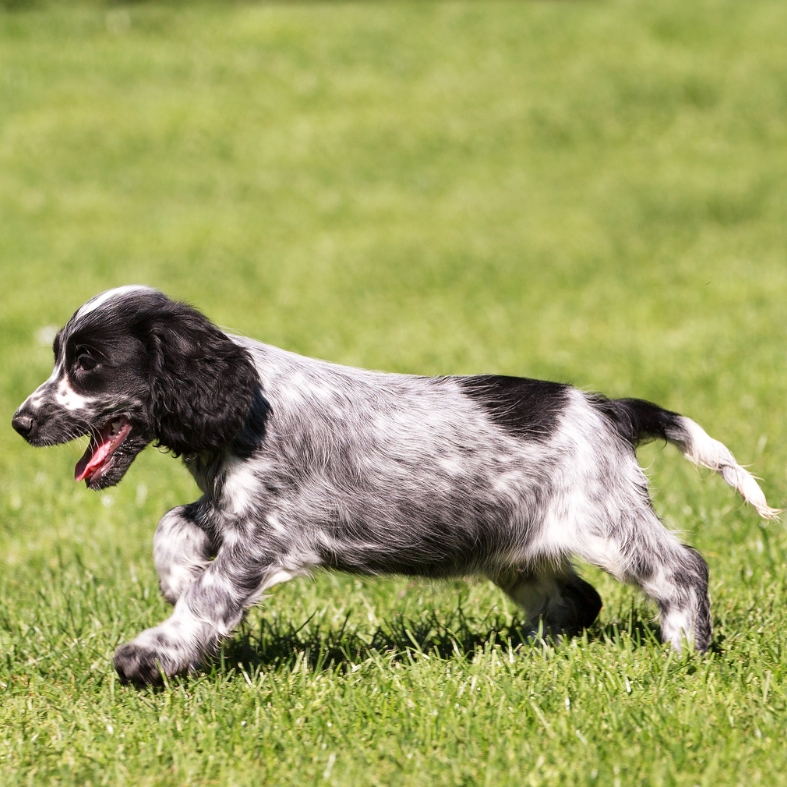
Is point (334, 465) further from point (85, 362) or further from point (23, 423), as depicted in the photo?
point (23, 423)

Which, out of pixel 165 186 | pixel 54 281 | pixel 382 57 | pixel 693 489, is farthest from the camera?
pixel 382 57

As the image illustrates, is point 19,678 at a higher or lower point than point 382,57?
lower

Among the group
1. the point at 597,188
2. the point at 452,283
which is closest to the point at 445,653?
the point at 452,283

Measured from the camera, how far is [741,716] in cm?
362

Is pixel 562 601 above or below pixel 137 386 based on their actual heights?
below

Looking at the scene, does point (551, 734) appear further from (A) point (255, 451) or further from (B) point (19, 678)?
(B) point (19, 678)

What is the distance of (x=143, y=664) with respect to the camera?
3846 millimetres

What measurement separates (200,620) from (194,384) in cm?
79

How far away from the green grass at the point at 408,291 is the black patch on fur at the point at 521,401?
2.61 ft

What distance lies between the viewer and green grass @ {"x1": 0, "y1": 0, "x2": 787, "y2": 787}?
362cm

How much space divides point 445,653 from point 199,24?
1895cm

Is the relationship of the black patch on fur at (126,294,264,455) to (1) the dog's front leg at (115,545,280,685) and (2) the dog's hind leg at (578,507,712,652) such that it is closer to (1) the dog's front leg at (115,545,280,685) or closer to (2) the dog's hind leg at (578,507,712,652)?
(1) the dog's front leg at (115,545,280,685)

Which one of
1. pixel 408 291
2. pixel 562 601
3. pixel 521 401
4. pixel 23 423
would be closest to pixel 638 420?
pixel 521 401

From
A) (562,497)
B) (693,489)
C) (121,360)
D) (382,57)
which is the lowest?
(693,489)
